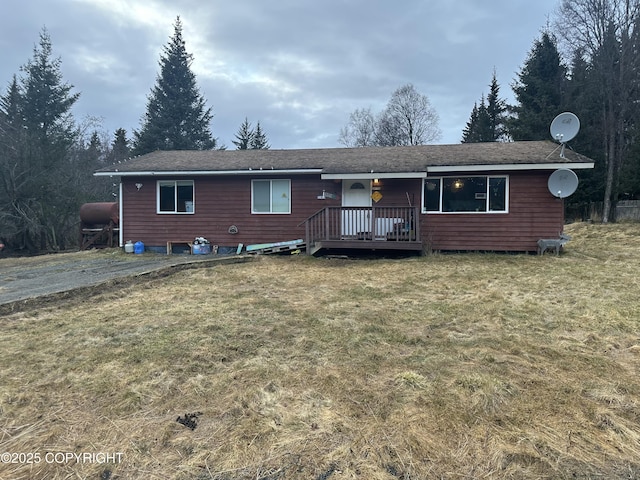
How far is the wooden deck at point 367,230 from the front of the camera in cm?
938

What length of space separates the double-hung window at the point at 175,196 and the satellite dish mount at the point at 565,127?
35.9 ft

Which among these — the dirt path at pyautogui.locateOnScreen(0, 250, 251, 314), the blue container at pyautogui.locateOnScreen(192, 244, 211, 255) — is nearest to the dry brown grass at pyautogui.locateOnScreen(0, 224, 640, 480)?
the dirt path at pyautogui.locateOnScreen(0, 250, 251, 314)

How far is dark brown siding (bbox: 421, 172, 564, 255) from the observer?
977 cm

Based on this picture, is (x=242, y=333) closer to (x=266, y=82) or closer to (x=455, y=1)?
(x=455, y=1)

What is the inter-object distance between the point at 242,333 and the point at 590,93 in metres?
22.5

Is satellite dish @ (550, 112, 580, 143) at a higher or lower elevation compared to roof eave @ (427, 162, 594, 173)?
higher

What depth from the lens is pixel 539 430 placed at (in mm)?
2137

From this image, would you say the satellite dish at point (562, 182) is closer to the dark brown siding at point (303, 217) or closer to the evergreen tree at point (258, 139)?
the dark brown siding at point (303, 217)

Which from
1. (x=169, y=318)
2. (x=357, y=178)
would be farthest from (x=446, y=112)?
(x=169, y=318)

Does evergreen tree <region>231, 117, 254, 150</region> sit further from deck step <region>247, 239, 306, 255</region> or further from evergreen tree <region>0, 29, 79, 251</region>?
deck step <region>247, 239, 306, 255</region>

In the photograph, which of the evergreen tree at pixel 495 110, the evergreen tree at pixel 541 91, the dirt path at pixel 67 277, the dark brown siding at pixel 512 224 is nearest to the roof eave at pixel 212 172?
the dirt path at pixel 67 277

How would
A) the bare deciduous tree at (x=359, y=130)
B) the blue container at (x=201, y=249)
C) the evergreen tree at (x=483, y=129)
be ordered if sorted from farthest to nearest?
1. the bare deciduous tree at (x=359, y=130)
2. the evergreen tree at (x=483, y=129)
3. the blue container at (x=201, y=249)

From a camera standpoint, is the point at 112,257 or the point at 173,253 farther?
the point at 173,253

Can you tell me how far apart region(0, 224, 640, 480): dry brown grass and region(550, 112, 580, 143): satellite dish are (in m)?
5.71
